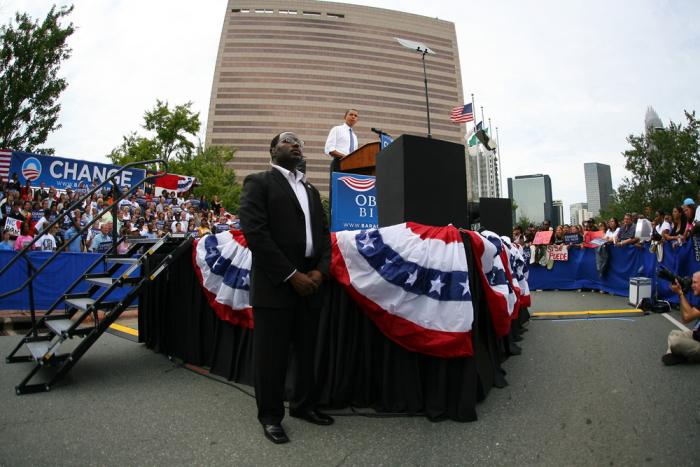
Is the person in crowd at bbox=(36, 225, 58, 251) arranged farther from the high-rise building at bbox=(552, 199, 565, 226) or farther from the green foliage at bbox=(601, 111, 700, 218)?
the high-rise building at bbox=(552, 199, 565, 226)

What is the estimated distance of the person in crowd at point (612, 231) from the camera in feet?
35.0

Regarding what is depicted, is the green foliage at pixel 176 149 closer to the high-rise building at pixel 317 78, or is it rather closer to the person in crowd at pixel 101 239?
the person in crowd at pixel 101 239

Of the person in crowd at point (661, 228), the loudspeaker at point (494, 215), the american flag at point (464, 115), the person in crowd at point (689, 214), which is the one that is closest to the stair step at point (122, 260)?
the loudspeaker at point (494, 215)

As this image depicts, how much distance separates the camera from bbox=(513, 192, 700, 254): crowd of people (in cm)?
816

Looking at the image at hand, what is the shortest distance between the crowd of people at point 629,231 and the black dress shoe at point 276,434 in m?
8.58

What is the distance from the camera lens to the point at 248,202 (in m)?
2.50

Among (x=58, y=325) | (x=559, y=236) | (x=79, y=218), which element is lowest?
(x=58, y=325)

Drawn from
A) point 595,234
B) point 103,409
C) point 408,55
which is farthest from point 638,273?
point 408,55

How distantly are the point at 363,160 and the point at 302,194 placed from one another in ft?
9.77

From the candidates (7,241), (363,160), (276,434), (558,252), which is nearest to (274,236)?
(276,434)

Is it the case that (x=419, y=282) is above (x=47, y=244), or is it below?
below

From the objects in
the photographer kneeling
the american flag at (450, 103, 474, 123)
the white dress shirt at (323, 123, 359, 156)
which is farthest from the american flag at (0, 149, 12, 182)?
the american flag at (450, 103, 474, 123)

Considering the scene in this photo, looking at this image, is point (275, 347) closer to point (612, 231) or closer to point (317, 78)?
point (612, 231)

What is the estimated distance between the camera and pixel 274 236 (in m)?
2.54
